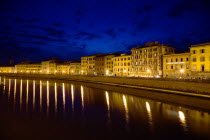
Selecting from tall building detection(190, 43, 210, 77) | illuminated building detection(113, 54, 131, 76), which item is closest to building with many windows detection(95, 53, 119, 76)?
illuminated building detection(113, 54, 131, 76)

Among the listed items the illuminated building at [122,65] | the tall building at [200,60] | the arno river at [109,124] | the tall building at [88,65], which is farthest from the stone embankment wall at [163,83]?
the tall building at [88,65]

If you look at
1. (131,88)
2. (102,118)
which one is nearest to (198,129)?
(102,118)

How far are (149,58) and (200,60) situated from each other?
23.5 meters

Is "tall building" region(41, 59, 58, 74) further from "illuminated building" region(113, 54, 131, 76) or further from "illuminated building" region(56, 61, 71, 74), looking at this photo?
"illuminated building" region(113, 54, 131, 76)

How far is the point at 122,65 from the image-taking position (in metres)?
86.4

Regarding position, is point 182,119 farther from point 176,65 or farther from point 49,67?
point 49,67

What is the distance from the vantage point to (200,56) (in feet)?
171

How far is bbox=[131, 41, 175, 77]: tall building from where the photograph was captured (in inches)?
2729

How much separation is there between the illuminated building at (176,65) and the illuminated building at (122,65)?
69.8 ft

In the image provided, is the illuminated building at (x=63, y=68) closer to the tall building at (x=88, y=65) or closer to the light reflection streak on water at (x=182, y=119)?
the tall building at (x=88, y=65)

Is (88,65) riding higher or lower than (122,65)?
higher

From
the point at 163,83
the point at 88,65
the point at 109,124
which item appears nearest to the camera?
the point at 109,124

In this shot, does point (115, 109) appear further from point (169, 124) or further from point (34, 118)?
point (34, 118)

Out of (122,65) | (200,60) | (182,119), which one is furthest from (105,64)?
(182,119)
